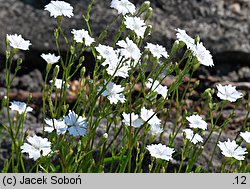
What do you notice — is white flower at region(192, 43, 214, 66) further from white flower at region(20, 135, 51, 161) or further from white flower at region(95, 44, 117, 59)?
white flower at region(20, 135, 51, 161)

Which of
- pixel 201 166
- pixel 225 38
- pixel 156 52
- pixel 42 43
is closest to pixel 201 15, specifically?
pixel 225 38

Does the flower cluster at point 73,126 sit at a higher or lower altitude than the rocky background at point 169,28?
lower

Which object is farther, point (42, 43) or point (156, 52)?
point (42, 43)

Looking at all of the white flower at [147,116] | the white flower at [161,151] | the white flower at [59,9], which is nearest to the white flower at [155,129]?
the white flower at [147,116]

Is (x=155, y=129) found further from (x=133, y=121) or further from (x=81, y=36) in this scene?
(x=81, y=36)

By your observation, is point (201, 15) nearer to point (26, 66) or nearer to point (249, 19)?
point (249, 19)

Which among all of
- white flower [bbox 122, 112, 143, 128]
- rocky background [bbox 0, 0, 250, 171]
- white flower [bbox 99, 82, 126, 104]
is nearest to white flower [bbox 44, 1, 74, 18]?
white flower [bbox 99, 82, 126, 104]

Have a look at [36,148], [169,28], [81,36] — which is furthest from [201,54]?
[169,28]

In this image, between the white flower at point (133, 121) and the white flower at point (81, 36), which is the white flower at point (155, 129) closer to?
the white flower at point (133, 121)
